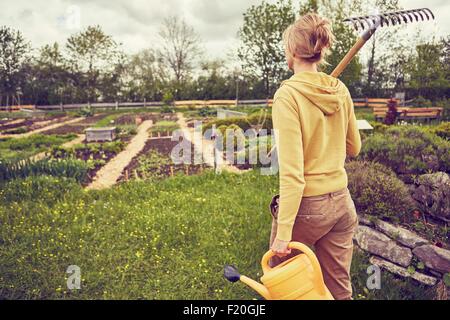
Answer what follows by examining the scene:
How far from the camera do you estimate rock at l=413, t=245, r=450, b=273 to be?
2828mm

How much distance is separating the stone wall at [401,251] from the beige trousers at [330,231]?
1277 millimetres

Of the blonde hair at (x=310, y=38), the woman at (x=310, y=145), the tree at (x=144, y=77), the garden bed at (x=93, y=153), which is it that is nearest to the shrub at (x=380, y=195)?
the woman at (x=310, y=145)

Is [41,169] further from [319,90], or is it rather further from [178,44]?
[178,44]

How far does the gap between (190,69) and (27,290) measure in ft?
43.0

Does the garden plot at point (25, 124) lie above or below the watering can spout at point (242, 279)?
above

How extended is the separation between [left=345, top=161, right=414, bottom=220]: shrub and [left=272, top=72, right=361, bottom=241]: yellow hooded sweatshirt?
1827mm

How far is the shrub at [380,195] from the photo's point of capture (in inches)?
133

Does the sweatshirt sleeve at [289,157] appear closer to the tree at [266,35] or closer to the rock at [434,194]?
the rock at [434,194]

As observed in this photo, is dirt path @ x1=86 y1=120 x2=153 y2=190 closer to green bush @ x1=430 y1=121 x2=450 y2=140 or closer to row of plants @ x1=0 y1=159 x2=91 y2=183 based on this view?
row of plants @ x1=0 y1=159 x2=91 y2=183

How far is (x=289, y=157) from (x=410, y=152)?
10.6 ft

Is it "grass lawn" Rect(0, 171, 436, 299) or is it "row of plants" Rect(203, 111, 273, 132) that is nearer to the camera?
"grass lawn" Rect(0, 171, 436, 299)

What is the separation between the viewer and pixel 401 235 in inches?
123

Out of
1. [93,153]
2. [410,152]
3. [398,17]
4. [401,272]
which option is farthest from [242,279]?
[93,153]

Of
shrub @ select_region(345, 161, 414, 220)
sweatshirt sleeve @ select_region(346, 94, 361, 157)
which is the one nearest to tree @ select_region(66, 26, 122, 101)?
shrub @ select_region(345, 161, 414, 220)
